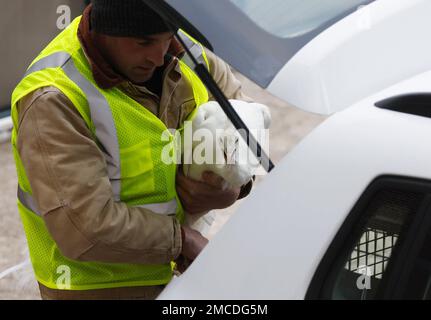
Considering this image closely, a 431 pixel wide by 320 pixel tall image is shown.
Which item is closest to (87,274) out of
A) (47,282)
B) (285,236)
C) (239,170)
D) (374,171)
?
(47,282)

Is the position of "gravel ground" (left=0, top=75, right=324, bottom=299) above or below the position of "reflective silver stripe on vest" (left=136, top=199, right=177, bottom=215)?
below

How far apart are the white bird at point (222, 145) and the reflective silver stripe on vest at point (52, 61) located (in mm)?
388

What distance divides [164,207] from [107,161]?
23cm

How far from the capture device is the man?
2.42m

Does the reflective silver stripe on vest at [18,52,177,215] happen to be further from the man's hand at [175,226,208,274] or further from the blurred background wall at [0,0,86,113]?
the blurred background wall at [0,0,86,113]

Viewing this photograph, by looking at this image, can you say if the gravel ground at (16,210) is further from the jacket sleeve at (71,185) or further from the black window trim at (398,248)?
the black window trim at (398,248)

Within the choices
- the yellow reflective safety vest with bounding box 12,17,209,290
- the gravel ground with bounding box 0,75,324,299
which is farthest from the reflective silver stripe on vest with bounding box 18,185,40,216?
the gravel ground with bounding box 0,75,324,299

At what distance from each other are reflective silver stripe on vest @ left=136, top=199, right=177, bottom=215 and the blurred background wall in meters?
3.39

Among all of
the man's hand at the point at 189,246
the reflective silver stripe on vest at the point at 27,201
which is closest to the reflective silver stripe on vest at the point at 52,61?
the reflective silver stripe on vest at the point at 27,201

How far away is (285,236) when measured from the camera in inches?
73.8

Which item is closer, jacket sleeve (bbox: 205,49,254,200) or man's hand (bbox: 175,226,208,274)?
man's hand (bbox: 175,226,208,274)

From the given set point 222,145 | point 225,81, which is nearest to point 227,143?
point 222,145

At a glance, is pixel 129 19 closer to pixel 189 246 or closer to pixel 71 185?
pixel 71 185
